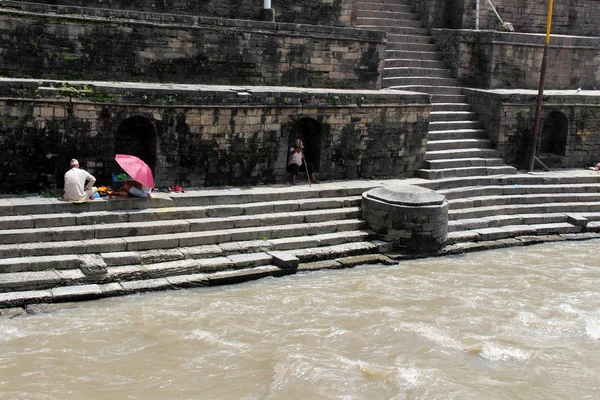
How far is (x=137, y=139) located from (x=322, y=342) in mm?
5191

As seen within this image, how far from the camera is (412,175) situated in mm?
14586

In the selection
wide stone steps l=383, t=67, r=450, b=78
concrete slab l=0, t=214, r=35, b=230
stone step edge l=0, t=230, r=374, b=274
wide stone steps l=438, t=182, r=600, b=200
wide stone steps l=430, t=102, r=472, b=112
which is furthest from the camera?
wide stone steps l=383, t=67, r=450, b=78

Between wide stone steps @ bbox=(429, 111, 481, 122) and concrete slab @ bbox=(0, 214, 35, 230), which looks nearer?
concrete slab @ bbox=(0, 214, 35, 230)

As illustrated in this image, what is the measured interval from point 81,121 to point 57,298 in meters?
3.09

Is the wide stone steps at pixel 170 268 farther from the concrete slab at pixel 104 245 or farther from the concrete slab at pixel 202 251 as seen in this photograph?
the concrete slab at pixel 104 245

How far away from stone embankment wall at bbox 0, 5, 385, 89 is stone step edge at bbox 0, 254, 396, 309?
13.8ft

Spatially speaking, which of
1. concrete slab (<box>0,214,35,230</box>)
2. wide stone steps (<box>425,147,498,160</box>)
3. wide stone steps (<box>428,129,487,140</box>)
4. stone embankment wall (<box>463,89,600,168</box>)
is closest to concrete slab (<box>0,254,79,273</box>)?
concrete slab (<box>0,214,35,230</box>)

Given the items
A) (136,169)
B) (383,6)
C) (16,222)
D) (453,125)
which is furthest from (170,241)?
(383,6)

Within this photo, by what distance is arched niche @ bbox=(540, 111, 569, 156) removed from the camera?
1662 centimetres

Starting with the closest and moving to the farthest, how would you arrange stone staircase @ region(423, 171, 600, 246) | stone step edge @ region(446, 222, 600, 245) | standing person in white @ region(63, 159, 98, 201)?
standing person in white @ region(63, 159, 98, 201) → stone step edge @ region(446, 222, 600, 245) → stone staircase @ region(423, 171, 600, 246)

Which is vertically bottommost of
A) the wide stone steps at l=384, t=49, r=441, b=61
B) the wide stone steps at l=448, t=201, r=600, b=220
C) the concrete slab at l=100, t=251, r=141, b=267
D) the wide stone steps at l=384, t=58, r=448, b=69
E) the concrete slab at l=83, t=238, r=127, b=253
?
the concrete slab at l=100, t=251, r=141, b=267

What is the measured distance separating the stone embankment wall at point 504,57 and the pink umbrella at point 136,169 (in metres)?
8.99

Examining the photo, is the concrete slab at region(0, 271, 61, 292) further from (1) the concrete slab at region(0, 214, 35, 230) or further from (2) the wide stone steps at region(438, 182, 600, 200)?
(2) the wide stone steps at region(438, 182, 600, 200)

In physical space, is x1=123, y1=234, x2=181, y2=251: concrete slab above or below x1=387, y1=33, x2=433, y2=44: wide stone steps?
below
